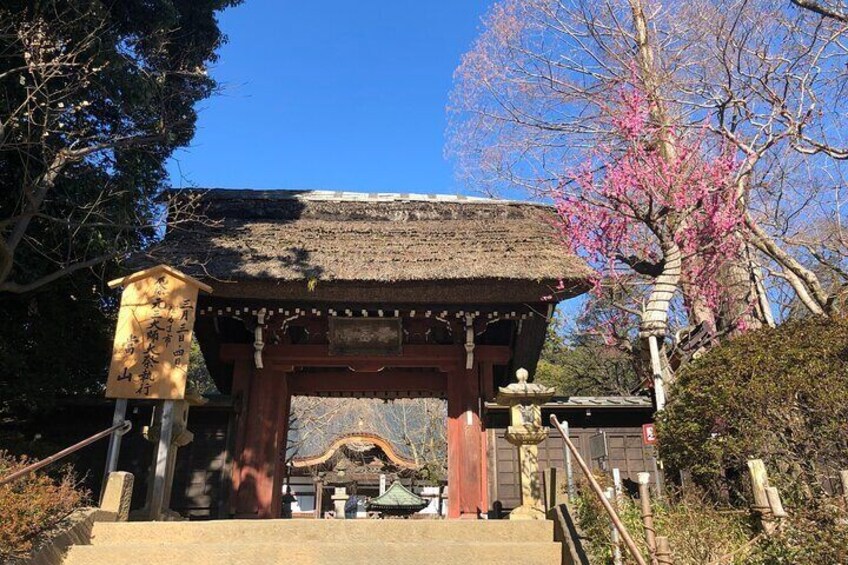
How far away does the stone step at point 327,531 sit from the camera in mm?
5094

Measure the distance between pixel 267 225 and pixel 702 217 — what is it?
22.4ft

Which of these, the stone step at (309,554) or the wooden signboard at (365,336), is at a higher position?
the wooden signboard at (365,336)

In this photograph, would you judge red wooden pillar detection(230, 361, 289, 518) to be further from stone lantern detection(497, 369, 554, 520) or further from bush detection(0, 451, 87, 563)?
stone lantern detection(497, 369, 554, 520)

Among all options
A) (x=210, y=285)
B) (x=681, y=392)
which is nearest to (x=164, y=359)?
(x=210, y=285)

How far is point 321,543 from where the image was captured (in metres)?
4.91

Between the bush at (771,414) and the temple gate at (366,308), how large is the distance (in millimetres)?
2419

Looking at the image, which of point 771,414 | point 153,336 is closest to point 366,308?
point 153,336

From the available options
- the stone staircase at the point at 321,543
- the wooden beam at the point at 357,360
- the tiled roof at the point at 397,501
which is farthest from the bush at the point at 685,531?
the tiled roof at the point at 397,501

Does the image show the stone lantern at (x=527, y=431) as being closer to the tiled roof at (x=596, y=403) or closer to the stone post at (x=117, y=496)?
the tiled roof at (x=596, y=403)

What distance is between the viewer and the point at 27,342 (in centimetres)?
827

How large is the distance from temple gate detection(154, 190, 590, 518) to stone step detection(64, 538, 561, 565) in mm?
3629

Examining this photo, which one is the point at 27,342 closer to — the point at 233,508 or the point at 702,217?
the point at 233,508

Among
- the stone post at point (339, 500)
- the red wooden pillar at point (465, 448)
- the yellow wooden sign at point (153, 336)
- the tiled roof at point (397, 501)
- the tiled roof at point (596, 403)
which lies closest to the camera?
the yellow wooden sign at point (153, 336)

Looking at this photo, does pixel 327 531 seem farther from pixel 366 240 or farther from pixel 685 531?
pixel 366 240
